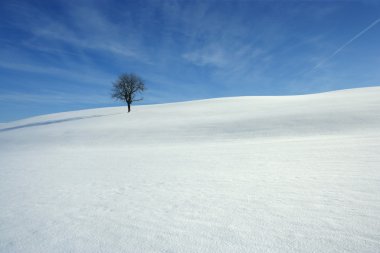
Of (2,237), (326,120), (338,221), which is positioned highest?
(326,120)

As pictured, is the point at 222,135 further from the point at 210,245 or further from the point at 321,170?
the point at 210,245

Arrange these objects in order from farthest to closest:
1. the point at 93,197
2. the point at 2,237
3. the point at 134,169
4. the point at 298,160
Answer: the point at 134,169 → the point at 298,160 → the point at 93,197 → the point at 2,237

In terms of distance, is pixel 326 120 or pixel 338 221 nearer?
pixel 338 221

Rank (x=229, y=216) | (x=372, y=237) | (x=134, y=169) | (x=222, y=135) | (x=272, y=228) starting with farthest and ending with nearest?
(x=222, y=135), (x=134, y=169), (x=229, y=216), (x=272, y=228), (x=372, y=237)

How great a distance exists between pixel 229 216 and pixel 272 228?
83 centimetres

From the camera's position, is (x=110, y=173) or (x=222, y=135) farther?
(x=222, y=135)

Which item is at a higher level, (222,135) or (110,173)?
(222,135)

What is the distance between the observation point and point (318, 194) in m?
4.80

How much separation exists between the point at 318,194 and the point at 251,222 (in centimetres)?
211

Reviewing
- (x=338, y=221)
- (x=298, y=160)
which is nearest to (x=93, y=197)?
(x=338, y=221)

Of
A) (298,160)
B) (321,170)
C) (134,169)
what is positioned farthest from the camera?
(134,169)

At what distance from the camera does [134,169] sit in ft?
29.6

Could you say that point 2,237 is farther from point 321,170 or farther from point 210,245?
point 321,170

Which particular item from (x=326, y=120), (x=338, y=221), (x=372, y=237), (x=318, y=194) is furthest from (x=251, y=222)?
(x=326, y=120)
